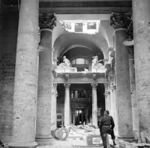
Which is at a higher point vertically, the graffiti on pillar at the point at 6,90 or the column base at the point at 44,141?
the graffiti on pillar at the point at 6,90

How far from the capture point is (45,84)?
1268 cm

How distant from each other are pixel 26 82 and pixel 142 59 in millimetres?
4312

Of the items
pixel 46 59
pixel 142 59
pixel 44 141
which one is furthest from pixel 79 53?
pixel 142 59

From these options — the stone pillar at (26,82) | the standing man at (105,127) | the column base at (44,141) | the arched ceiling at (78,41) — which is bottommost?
the column base at (44,141)

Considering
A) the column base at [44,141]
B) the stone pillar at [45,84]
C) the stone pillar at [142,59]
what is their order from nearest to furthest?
1. the stone pillar at [142,59]
2. the column base at [44,141]
3. the stone pillar at [45,84]

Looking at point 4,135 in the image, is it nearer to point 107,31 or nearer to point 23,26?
point 23,26

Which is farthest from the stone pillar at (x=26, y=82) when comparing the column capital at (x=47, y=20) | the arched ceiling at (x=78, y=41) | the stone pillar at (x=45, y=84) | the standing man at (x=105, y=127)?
the arched ceiling at (x=78, y=41)

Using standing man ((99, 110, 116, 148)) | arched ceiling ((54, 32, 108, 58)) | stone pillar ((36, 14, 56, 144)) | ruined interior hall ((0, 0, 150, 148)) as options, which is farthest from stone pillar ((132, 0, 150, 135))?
arched ceiling ((54, 32, 108, 58))

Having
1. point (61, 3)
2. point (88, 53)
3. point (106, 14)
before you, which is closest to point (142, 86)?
point (106, 14)

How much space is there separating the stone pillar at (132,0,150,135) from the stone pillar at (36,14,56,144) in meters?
5.57

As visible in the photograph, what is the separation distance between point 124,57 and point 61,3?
4723 mm

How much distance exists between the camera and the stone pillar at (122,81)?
12.2 metres

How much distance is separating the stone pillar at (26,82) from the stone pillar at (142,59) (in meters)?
3.88

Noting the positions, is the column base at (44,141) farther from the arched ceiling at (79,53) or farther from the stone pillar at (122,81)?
the arched ceiling at (79,53)
